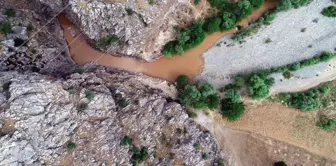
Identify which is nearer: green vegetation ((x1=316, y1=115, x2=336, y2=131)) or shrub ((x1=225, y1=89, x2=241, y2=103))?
green vegetation ((x1=316, y1=115, x2=336, y2=131))

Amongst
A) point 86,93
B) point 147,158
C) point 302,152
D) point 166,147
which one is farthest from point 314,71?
point 86,93

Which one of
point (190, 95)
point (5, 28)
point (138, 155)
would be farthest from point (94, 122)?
point (5, 28)

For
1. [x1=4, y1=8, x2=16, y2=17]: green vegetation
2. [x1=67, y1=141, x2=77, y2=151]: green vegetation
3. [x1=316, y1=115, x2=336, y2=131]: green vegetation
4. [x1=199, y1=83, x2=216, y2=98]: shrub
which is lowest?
[x1=316, y1=115, x2=336, y2=131]: green vegetation

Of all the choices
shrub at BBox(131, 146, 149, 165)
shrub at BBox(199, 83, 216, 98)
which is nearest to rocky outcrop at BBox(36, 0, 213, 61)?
shrub at BBox(199, 83, 216, 98)

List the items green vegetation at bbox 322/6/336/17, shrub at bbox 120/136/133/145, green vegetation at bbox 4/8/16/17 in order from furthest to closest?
green vegetation at bbox 322/6/336/17, green vegetation at bbox 4/8/16/17, shrub at bbox 120/136/133/145

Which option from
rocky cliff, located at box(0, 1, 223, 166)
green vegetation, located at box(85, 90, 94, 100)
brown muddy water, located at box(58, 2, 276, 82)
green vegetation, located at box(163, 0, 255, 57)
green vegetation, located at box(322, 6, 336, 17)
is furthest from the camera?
brown muddy water, located at box(58, 2, 276, 82)

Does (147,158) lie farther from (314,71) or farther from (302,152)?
(314,71)

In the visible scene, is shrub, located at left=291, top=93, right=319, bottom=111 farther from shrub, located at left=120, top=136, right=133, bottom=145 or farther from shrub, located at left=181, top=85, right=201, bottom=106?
shrub, located at left=120, top=136, right=133, bottom=145
